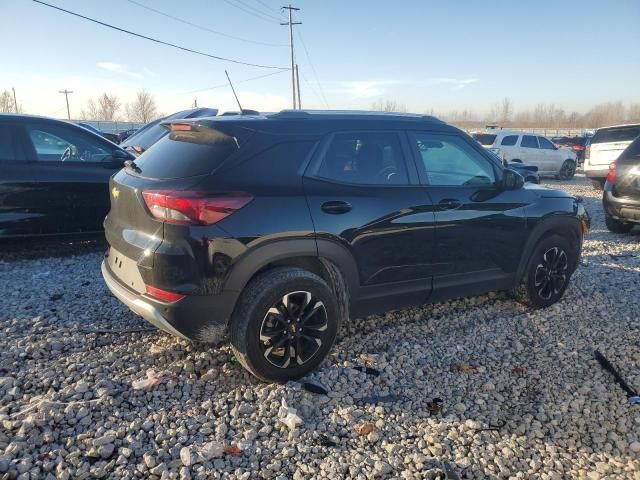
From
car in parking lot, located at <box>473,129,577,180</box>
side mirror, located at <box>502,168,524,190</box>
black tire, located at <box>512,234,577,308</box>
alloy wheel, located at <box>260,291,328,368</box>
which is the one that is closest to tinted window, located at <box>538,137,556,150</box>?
car in parking lot, located at <box>473,129,577,180</box>

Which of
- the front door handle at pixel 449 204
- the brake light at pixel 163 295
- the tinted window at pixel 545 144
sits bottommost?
the brake light at pixel 163 295

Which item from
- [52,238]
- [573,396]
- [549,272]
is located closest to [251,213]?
[573,396]

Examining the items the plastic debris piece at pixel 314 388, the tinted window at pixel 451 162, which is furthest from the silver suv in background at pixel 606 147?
the plastic debris piece at pixel 314 388

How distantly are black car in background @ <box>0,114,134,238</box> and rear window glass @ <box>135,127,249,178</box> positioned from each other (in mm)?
3040

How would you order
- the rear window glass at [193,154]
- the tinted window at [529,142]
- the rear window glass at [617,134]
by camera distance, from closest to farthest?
1. the rear window glass at [193,154]
2. the rear window glass at [617,134]
3. the tinted window at [529,142]

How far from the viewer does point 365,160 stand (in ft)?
12.3

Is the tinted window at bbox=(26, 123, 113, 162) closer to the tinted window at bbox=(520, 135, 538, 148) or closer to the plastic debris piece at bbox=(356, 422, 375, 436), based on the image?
the plastic debris piece at bbox=(356, 422, 375, 436)

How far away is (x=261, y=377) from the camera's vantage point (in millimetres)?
3316

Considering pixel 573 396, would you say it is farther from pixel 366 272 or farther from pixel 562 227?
pixel 562 227

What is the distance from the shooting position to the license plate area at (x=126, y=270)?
3220 millimetres

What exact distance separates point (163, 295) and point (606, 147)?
557 inches

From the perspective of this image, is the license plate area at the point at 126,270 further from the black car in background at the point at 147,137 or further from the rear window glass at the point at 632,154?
the rear window glass at the point at 632,154

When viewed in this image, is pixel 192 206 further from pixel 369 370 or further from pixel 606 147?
pixel 606 147

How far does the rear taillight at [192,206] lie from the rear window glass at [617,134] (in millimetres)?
13640
